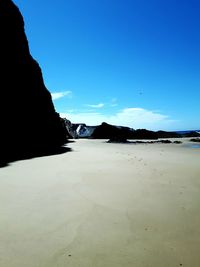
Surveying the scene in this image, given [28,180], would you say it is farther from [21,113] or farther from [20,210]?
[21,113]

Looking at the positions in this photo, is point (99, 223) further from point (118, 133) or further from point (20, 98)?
point (118, 133)

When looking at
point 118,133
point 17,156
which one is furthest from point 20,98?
point 118,133

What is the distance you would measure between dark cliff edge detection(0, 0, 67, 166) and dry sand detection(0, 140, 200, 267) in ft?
43.2

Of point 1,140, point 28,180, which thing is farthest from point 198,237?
point 1,140

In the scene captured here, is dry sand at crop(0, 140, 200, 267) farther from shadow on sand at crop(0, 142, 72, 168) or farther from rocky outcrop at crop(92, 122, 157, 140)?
rocky outcrop at crop(92, 122, 157, 140)

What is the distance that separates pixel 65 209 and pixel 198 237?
2.89 metres

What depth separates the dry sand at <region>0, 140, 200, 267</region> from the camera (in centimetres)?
318

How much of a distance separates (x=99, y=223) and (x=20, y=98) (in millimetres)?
23456

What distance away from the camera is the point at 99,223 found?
14.2 ft

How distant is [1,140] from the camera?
64.3 feet

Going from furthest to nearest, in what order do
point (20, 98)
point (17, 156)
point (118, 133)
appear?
1. point (118, 133)
2. point (20, 98)
3. point (17, 156)

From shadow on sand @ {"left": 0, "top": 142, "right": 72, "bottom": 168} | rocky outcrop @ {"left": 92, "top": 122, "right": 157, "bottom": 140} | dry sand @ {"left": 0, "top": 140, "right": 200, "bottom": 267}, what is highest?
rocky outcrop @ {"left": 92, "top": 122, "right": 157, "bottom": 140}

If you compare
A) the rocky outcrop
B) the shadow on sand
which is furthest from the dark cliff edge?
the rocky outcrop

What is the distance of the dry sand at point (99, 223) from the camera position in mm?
3178
